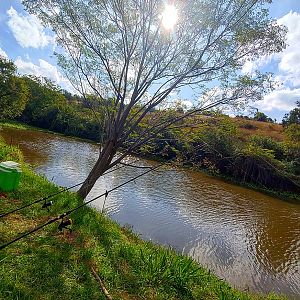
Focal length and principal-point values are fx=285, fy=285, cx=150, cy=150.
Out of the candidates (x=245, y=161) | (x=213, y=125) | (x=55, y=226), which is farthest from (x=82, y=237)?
(x=245, y=161)

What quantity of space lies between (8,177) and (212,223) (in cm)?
915

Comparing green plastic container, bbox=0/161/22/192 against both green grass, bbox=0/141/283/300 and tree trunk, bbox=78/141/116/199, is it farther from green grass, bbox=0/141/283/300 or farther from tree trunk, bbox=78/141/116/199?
tree trunk, bbox=78/141/116/199

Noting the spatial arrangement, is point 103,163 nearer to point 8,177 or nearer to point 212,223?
point 8,177

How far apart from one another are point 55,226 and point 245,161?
82.9 feet

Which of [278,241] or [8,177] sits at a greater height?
[8,177]

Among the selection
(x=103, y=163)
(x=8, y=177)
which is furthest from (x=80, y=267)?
(x=103, y=163)

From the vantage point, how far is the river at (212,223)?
898 cm

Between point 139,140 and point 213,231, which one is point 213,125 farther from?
point 213,231

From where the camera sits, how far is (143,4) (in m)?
7.15

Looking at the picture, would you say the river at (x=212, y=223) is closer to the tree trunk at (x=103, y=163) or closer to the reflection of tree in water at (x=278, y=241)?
the reflection of tree in water at (x=278, y=241)

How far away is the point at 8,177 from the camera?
6.54 metres

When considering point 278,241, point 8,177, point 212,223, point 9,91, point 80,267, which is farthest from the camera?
point 9,91

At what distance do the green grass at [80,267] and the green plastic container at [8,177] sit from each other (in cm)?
31

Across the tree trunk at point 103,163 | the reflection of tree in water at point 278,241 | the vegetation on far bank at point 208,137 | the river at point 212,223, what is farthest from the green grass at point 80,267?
the reflection of tree in water at point 278,241
